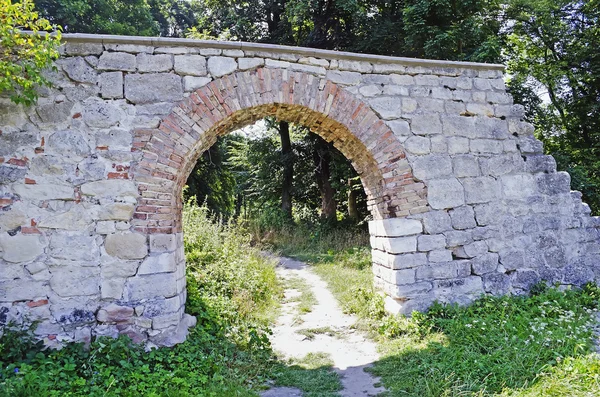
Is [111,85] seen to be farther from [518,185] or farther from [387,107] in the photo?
[518,185]

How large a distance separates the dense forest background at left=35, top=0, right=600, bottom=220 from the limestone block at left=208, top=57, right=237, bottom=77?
469 centimetres

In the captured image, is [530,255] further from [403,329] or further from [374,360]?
[374,360]

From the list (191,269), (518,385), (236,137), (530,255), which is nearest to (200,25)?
(236,137)

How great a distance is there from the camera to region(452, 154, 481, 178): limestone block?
501 centimetres

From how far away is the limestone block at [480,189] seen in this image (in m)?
5.01

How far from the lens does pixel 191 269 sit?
609cm

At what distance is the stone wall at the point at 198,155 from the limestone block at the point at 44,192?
0.01 m

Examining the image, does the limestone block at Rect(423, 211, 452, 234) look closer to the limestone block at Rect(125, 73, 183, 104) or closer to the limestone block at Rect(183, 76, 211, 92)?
the limestone block at Rect(183, 76, 211, 92)

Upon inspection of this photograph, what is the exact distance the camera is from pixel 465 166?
505 cm

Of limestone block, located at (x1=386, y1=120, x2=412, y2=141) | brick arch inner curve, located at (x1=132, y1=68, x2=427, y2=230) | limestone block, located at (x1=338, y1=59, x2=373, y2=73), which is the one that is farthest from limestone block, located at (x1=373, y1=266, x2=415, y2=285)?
limestone block, located at (x1=338, y1=59, x2=373, y2=73)

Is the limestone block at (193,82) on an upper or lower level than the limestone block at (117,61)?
lower

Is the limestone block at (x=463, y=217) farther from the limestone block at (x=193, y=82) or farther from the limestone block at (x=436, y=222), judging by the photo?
the limestone block at (x=193, y=82)

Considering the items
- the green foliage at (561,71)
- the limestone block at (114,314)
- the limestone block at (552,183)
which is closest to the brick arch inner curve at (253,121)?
the limestone block at (114,314)

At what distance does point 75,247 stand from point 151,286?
83 centimetres
